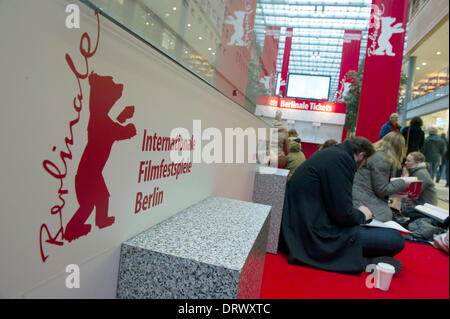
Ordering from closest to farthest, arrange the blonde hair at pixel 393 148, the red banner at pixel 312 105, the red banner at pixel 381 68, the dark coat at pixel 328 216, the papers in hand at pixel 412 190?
1. the dark coat at pixel 328 216
2. the blonde hair at pixel 393 148
3. the papers in hand at pixel 412 190
4. the red banner at pixel 381 68
5. the red banner at pixel 312 105

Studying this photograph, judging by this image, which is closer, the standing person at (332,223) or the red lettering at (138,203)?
the red lettering at (138,203)

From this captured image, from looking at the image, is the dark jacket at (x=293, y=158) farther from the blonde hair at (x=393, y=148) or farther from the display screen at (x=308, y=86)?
the display screen at (x=308, y=86)

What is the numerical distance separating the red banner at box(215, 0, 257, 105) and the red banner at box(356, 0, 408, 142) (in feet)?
18.6

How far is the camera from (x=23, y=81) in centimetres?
47

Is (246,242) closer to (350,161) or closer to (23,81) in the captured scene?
(23,81)

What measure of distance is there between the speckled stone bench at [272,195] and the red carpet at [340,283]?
168mm

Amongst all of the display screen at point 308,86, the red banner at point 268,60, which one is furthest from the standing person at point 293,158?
the display screen at point 308,86

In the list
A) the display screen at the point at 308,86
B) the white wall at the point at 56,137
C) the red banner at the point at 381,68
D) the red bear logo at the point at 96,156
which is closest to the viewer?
the white wall at the point at 56,137

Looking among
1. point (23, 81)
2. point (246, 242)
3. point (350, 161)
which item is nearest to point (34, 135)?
point (23, 81)

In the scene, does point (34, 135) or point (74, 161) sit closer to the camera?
point (34, 135)

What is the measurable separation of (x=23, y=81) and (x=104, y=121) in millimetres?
215

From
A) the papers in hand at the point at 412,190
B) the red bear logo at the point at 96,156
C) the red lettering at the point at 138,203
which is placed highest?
the red bear logo at the point at 96,156

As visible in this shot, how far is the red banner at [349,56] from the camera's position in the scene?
40.7ft

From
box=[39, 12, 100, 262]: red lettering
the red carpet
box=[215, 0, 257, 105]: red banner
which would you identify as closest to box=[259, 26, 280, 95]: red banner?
box=[215, 0, 257, 105]: red banner
